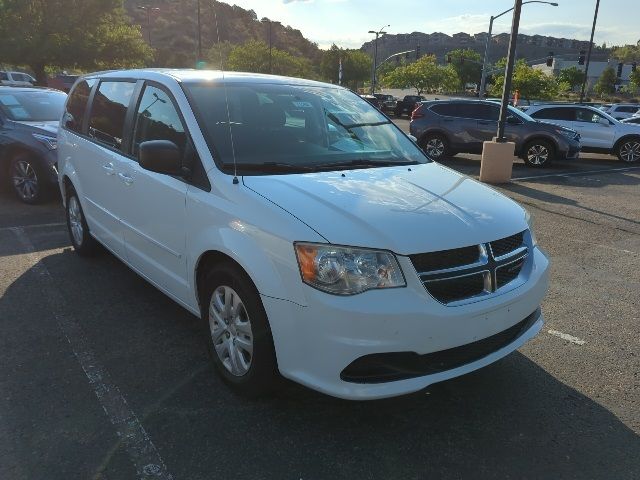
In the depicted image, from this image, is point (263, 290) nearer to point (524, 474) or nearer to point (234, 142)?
point (234, 142)

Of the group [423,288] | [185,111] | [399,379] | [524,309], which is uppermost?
[185,111]

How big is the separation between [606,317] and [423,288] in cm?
267

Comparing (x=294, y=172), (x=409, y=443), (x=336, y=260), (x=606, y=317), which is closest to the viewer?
(x=336, y=260)

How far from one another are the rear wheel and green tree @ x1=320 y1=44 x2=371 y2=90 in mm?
65416

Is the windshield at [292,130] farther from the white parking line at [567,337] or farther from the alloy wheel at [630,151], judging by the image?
the alloy wheel at [630,151]

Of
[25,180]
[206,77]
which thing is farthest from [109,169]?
[25,180]

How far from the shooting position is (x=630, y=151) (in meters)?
15.9

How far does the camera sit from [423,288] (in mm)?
2555

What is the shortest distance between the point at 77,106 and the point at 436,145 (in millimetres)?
11350

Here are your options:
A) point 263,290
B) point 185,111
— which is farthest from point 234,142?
point 263,290

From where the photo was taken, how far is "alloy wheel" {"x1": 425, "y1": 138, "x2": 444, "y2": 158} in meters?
15.1

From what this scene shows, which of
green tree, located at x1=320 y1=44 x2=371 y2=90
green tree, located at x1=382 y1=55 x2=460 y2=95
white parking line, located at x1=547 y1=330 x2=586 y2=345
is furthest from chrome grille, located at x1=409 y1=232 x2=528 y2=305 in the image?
green tree, located at x1=320 y1=44 x2=371 y2=90

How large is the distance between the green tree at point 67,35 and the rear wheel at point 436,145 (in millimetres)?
20749

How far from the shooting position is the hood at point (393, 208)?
260 centimetres
